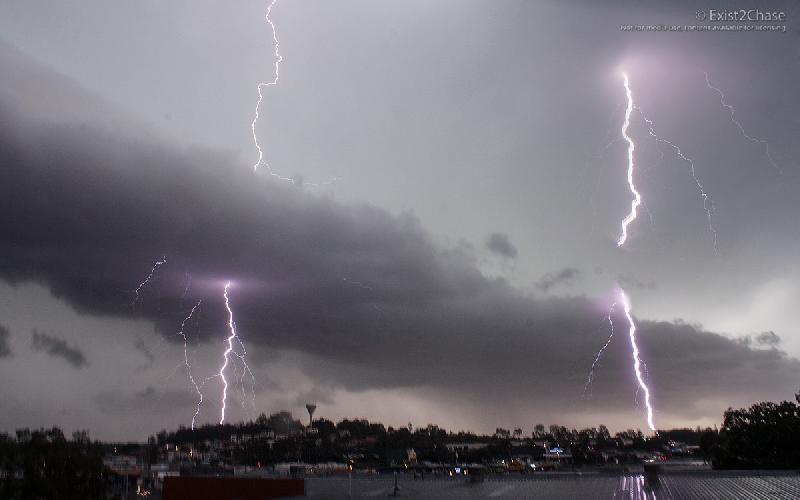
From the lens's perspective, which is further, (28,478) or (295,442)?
(295,442)

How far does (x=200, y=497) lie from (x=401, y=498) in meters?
12.7

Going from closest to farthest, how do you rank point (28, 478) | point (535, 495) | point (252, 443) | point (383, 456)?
point (28, 478) < point (535, 495) < point (383, 456) < point (252, 443)

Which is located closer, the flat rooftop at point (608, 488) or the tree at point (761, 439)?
the flat rooftop at point (608, 488)

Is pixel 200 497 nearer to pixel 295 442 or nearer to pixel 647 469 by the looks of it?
pixel 647 469

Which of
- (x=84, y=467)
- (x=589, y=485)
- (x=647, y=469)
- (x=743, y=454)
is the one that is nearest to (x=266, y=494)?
(x=84, y=467)

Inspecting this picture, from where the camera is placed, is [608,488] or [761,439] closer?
[608,488]

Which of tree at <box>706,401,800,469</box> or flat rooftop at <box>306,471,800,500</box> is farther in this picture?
tree at <box>706,401,800,469</box>

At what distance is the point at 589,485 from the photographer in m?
51.1

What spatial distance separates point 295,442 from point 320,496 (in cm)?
15805

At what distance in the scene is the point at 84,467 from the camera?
39.9 meters

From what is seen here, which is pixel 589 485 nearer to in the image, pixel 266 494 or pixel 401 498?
pixel 401 498

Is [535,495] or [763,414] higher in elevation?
[763,414]

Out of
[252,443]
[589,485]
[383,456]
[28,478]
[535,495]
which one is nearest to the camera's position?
[28,478]

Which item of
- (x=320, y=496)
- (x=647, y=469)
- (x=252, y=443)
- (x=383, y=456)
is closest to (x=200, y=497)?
(x=320, y=496)
